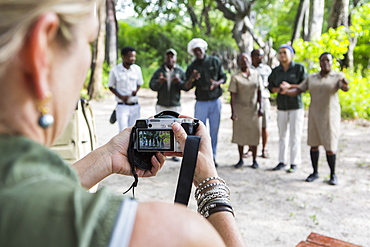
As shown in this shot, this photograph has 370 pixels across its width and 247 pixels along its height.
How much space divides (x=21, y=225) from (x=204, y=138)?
2.99 feet

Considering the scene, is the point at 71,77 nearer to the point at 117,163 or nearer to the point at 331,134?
the point at 117,163

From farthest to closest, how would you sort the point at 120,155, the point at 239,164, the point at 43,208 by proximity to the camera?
the point at 239,164, the point at 120,155, the point at 43,208

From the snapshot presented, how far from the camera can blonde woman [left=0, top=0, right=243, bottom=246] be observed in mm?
625

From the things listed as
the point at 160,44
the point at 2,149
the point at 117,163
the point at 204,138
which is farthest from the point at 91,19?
the point at 160,44

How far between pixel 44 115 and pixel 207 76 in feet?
21.0

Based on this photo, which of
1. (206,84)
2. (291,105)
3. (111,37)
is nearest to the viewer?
(291,105)

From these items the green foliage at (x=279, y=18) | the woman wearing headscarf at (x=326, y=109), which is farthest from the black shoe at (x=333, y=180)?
the green foliage at (x=279, y=18)

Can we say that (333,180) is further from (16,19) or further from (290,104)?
(16,19)

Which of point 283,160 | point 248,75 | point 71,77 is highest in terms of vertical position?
point 71,77

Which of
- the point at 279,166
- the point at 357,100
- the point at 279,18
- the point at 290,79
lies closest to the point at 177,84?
the point at 290,79

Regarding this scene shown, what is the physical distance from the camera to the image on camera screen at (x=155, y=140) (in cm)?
163

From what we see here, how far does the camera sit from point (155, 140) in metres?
1.68

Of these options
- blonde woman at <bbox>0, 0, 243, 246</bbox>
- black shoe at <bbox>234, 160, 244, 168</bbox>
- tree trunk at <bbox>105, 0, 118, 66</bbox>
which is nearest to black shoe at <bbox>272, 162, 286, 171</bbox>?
black shoe at <bbox>234, 160, 244, 168</bbox>

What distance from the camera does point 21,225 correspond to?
618 millimetres
